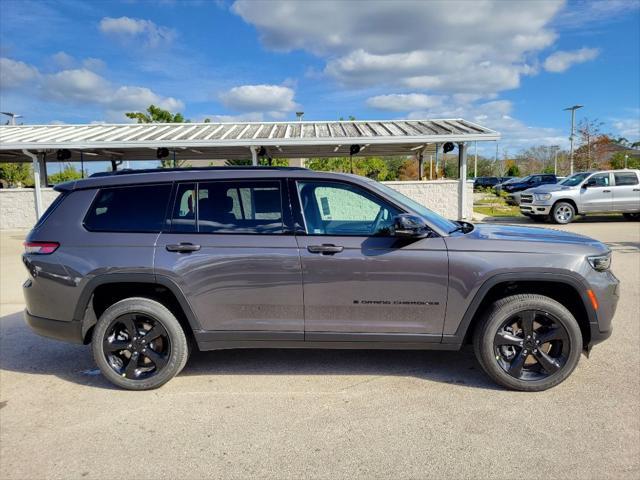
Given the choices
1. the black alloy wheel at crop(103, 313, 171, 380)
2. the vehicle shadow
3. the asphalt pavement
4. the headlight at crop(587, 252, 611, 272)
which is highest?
the headlight at crop(587, 252, 611, 272)

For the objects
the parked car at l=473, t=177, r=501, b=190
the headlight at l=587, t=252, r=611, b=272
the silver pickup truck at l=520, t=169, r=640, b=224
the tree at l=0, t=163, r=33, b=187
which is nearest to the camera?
the headlight at l=587, t=252, r=611, b=272

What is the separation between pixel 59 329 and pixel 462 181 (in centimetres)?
1356

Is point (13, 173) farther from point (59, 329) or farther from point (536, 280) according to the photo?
point (536, 280)

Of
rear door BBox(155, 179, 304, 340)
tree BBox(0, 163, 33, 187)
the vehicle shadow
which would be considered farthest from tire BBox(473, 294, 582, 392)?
tree BBox(0, 163, 33, 187)

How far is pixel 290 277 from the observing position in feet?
11.6

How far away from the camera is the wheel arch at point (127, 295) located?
11.8 ft

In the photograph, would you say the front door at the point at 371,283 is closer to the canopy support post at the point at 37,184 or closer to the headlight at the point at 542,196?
the headlight at the point at 542,196

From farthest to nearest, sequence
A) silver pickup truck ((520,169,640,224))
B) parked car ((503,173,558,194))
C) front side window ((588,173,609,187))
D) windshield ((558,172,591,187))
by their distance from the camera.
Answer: parked car ((503,173,558,194))
windshield ((558,172,591,187))
front side window ((588,173,609,187))
silver pickup truck ((520,169,640,224))

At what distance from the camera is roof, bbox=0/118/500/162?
47.3 feet

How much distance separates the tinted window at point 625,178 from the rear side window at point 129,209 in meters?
16.2

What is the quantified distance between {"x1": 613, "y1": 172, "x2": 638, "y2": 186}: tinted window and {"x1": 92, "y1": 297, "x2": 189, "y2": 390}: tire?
16.3 metres

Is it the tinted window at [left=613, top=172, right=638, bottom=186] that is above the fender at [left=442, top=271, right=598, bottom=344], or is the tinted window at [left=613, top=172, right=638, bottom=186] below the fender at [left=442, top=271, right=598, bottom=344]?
above

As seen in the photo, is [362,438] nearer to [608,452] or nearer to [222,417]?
[222,417]

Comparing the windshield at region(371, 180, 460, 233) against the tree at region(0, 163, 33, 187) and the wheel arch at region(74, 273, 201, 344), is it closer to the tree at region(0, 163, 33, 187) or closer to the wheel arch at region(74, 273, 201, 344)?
the wheel arch at region(74, 273, 201, 344)
